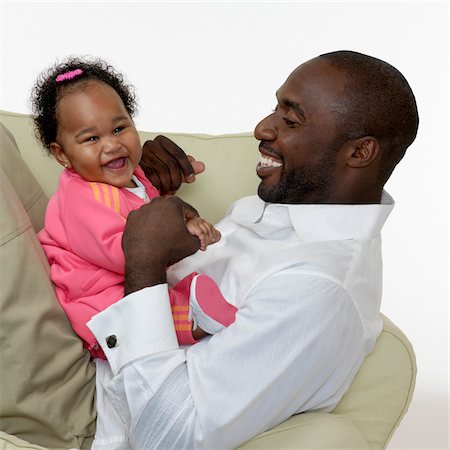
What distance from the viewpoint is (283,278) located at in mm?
1867

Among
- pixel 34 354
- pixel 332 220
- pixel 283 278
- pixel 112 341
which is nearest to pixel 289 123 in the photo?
pixel 332 220

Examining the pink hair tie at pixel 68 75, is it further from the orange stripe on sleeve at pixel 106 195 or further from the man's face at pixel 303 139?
the man's face at pixel 303 139

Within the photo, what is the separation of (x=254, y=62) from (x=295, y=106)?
165 cm

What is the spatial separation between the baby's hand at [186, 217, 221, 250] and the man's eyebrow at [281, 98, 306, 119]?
1.15ft

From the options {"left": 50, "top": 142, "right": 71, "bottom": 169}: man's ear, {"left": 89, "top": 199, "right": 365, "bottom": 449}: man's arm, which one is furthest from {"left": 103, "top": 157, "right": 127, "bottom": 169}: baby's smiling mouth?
{"left": 89, "top": 199, "right": 365, "bottom": 449}: man's arm

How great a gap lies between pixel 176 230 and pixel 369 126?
0.52 m

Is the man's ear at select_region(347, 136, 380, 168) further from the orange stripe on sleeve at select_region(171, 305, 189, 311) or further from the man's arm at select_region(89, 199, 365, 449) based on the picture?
the orange stripe on sleeve at select_region(171, 305, 189, 311)

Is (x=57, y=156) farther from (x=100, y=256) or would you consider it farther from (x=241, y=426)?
(x=241, y=426)

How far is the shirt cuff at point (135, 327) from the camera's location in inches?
72.6

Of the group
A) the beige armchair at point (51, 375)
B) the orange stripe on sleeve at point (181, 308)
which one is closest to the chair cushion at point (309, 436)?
the beige armchair at point (51, 375)

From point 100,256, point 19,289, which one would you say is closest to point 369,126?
point 100,256

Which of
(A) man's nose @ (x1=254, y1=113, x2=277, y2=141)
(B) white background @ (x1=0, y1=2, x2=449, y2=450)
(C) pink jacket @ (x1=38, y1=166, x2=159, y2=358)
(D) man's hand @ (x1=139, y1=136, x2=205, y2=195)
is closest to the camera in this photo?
(C) pink jacket @ (x1=38, y1=166, x2=159, y2=358)

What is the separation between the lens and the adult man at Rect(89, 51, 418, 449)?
1.82 meters

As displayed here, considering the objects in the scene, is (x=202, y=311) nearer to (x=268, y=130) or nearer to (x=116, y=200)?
(x=116, y=200)
